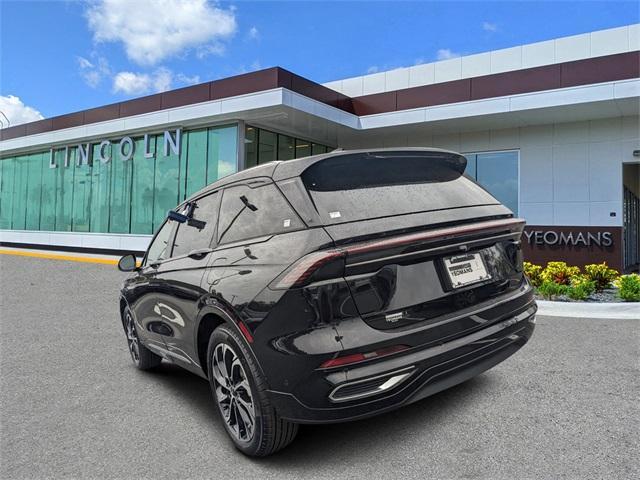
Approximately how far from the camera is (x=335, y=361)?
7.98ft

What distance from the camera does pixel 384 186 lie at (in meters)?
2.98

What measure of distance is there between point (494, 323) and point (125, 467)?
8.00ft

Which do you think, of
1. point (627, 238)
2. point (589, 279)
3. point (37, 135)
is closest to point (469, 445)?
point (589, 279)

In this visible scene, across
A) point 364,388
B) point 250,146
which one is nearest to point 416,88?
point 250,146

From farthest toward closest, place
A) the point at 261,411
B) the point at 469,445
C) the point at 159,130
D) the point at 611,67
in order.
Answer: the point at 159,130
the point at 611,67
the point at 469,445
the point at 261,411

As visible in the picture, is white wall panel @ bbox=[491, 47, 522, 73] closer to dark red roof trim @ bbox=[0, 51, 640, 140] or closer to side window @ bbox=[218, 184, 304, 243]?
dark red roof trim @ bbox=[0, 51, 640, 140]

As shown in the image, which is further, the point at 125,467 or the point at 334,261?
the point at 125,467

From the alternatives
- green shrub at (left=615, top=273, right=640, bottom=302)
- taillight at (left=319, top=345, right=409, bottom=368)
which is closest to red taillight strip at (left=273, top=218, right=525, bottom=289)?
taillight at (left=319, top=345, right=409, bottom=368)

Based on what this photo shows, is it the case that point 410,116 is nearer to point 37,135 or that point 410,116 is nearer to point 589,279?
point 589,279

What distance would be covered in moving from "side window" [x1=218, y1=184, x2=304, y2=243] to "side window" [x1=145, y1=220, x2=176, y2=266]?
0.99 metres

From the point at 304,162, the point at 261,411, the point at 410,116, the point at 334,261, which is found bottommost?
the point at 261,411

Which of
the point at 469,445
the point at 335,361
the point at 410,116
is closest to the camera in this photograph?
the point at 335,361

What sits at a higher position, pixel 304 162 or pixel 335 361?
pixel 304 162

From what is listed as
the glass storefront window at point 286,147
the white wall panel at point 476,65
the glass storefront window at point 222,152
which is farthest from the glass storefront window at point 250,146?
the white wall panel at point 476,65
